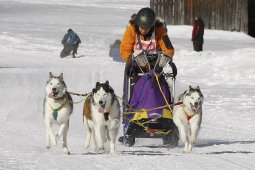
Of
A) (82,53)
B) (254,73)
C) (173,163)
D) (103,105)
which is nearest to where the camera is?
(173,163)

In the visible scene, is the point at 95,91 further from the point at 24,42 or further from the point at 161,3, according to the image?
the point at 161,3

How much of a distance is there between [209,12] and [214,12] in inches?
11.2

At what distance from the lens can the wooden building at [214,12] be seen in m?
33.4

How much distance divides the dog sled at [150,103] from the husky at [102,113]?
563 millimetres

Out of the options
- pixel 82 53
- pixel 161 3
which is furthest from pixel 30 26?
pixel 82 53

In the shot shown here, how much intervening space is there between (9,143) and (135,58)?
1971 mm

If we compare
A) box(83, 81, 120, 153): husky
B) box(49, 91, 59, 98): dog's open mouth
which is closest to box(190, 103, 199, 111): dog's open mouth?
box(83, 81, 120, 153): husky

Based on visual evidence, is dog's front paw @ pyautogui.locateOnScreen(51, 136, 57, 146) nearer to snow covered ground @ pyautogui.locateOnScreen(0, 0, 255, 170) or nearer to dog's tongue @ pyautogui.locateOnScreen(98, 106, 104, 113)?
snow covered ground @ pyautogui.locateOnScreen(0, 0, 255, 170)

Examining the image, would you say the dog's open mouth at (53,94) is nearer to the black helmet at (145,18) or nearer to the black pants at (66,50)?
the black helmet at (145,18)

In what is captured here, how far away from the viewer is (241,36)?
33062mm

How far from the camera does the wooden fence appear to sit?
3344cm

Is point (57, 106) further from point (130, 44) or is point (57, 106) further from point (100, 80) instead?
point (100, 80)

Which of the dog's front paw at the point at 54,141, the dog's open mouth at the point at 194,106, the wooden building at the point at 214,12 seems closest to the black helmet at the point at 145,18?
the dog's open mouth at the point at 194,106

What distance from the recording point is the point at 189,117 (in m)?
8.75
